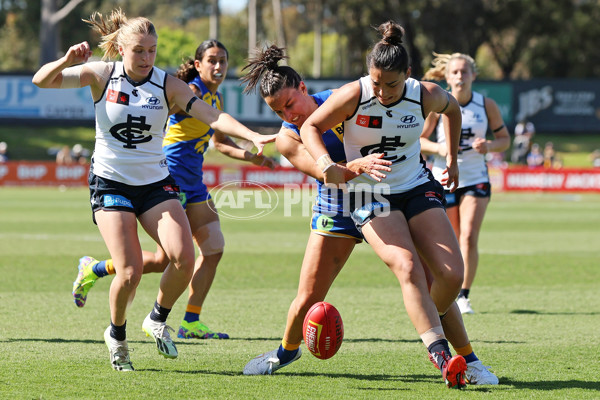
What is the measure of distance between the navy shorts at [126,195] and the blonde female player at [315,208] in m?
0.93

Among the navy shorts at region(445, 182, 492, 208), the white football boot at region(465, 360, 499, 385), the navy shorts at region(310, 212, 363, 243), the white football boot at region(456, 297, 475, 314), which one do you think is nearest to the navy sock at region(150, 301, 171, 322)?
the navy shorts at region(310, 212, 363, 243)

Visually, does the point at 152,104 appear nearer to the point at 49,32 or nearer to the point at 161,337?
the point at 161,337

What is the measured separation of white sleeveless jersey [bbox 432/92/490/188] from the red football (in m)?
3.70

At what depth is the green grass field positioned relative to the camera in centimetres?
549

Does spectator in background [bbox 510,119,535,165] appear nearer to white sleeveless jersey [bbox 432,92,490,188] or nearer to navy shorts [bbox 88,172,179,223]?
white sleeveless jersey [bbox 432,92,490,188]

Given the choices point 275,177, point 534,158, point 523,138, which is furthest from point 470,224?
point 534,158

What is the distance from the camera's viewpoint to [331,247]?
5.74 meters

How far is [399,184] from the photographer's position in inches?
220

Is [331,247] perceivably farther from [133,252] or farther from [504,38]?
[504,38]

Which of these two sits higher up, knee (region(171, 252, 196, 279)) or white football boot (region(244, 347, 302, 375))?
knee (region(171, 252, 196, 279))

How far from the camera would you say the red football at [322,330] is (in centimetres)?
558

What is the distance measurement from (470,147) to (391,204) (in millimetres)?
3731

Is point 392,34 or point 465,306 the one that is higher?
point 392,34

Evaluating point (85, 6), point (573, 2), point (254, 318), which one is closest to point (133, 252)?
point (254, 318)
